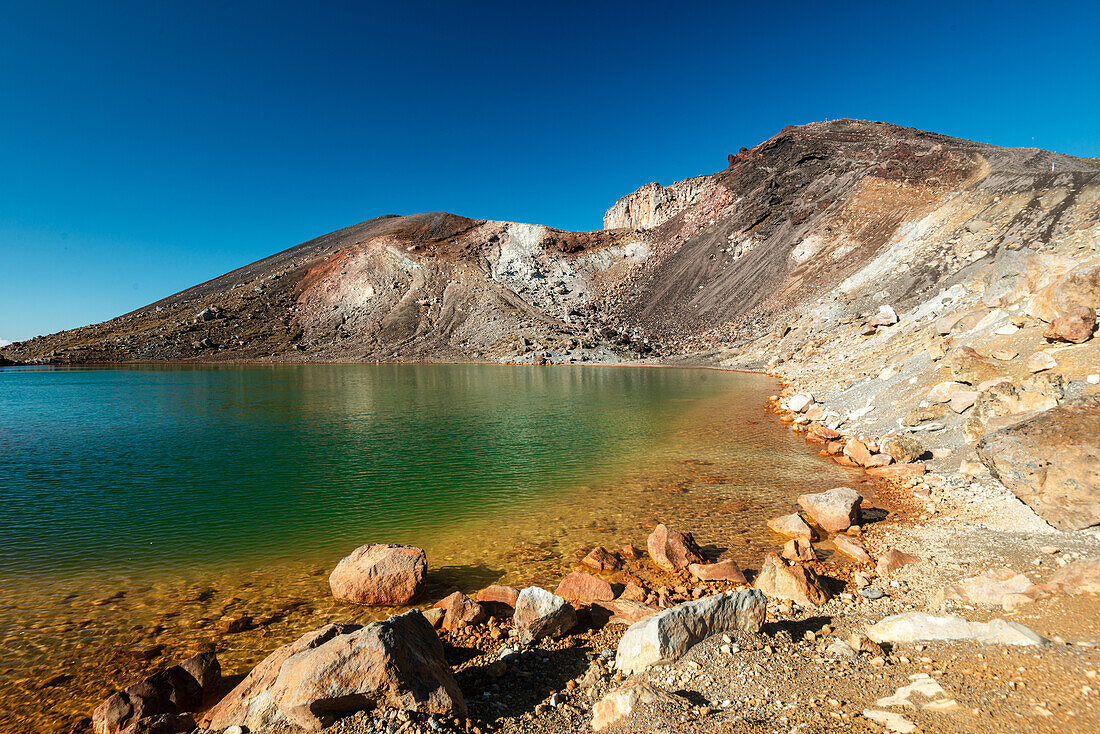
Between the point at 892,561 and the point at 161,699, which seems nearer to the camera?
the point at 161,699

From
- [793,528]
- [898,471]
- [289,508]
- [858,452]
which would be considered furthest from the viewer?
[858,452]

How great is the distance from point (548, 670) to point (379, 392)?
38322 mm

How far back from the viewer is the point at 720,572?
9172 millimetres

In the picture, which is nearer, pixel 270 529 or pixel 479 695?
pixel 479 695

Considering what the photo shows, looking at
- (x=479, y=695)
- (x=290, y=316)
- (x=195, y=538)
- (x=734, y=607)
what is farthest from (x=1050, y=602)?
(x=290, y=316)

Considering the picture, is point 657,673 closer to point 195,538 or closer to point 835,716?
point 835,716

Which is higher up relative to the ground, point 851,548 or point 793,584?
point 793,584

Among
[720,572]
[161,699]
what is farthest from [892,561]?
[161,699]

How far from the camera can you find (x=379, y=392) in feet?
136

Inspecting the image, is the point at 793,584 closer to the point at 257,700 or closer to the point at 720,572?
the point at 720,572

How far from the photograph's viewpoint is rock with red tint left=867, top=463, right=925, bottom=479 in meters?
14.1

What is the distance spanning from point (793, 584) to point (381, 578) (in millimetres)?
6988

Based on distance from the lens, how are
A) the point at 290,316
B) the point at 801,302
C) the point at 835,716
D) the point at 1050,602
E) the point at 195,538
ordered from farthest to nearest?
the point at 290,316, the point at 801,302, the point at 195,538, the point at 1050,602, the point at 835,716

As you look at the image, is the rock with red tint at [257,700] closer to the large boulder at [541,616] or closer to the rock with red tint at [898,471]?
the large boulder at [541,616]
